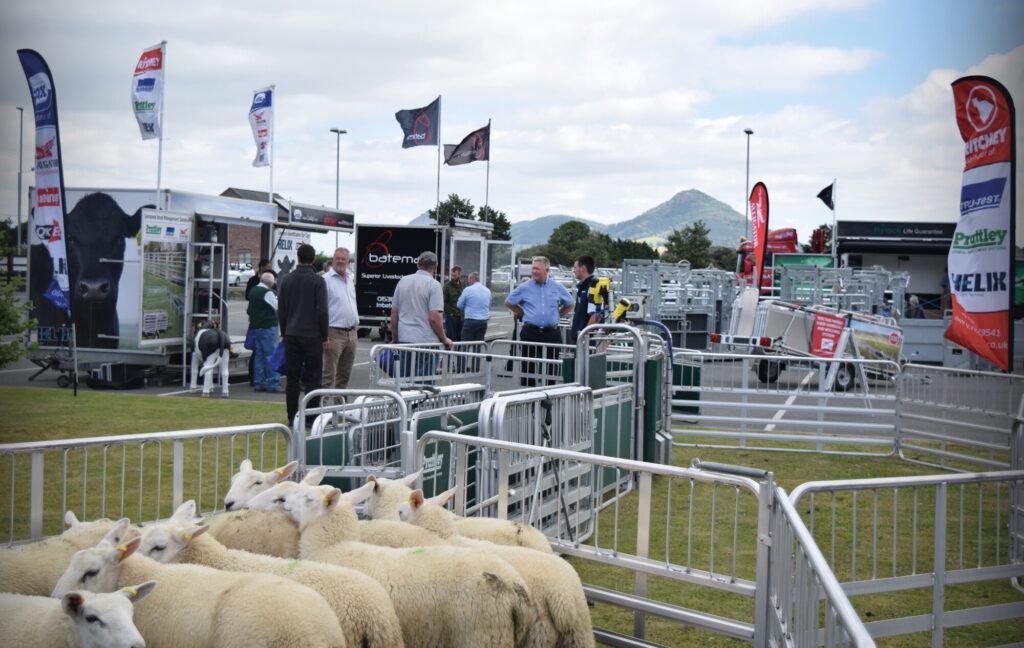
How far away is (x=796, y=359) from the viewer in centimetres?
1115

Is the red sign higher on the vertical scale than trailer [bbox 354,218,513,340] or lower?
lower

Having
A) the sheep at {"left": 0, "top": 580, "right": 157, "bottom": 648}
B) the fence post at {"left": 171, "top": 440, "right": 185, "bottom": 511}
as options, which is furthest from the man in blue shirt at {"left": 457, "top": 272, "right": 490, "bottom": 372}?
the sheep at {"left": 0, "top": 580, "right": 157, "bottom": 648}

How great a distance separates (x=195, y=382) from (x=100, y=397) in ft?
5.52

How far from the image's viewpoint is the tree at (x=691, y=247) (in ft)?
251

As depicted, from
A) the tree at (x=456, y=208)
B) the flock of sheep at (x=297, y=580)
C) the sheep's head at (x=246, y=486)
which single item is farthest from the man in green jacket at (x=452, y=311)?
the tree at (x=456, y=208)

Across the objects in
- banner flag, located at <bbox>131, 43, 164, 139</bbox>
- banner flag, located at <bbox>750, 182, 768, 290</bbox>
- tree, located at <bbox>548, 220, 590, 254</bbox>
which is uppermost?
tree, located at <bbox>548, 220, 590, 254</bbox>

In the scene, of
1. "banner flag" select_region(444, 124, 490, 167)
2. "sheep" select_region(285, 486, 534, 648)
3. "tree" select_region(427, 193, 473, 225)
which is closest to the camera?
"sheep" select_region(285, 486, 534, 648)

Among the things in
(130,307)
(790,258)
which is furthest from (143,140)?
(790,258)

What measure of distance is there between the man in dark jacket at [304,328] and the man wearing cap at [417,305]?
1.73m

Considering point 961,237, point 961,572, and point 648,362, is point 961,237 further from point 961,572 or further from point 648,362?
point 961,572

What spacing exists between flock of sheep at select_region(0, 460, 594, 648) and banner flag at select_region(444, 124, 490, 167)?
22.5 m

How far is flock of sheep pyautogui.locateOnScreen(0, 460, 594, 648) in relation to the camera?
328cm

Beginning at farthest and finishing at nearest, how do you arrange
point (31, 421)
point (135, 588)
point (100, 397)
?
1. point (100, 397)
2. point (31, 421)
3. point (135, 588)

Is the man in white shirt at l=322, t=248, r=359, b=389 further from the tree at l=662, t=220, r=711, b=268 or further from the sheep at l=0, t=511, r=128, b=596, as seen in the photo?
the tree at l=662, t=220, r=711, b=268
